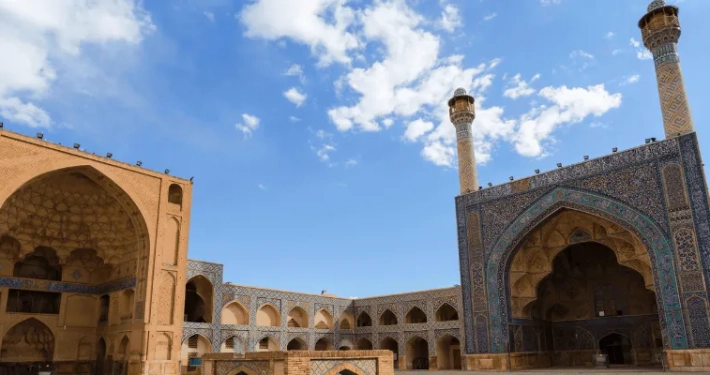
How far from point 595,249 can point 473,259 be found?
3908 millimetres

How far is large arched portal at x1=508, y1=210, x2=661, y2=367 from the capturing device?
14211 millimetres

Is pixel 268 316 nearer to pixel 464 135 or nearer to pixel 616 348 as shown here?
pixel 464 135

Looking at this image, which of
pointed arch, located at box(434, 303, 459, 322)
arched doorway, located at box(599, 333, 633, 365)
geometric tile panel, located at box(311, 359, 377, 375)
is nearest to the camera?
geometric tile panel, located at box(311, 359, 377, 375)

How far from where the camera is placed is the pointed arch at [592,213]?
11344mm

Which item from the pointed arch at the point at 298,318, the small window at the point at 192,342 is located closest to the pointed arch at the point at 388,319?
the pointed arch at the point at 298,318

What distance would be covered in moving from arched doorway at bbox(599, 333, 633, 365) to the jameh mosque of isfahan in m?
0.04

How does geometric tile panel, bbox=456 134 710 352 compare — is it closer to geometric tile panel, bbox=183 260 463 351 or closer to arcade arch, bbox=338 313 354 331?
geometric tile panel, bbox=183 260 463 351

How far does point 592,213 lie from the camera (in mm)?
12914

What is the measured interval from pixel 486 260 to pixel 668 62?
6.35 m

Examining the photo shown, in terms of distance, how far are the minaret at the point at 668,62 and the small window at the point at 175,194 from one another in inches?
462

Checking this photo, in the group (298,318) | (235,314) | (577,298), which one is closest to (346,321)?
(298,318)

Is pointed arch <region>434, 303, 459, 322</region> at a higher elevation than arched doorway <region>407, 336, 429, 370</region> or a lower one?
higher

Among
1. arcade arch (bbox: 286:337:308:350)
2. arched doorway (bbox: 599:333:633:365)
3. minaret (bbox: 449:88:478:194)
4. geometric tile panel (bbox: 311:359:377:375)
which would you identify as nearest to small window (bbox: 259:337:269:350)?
arcade arch (bbox: 286:337:308:350)

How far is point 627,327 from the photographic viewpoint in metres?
15.1
